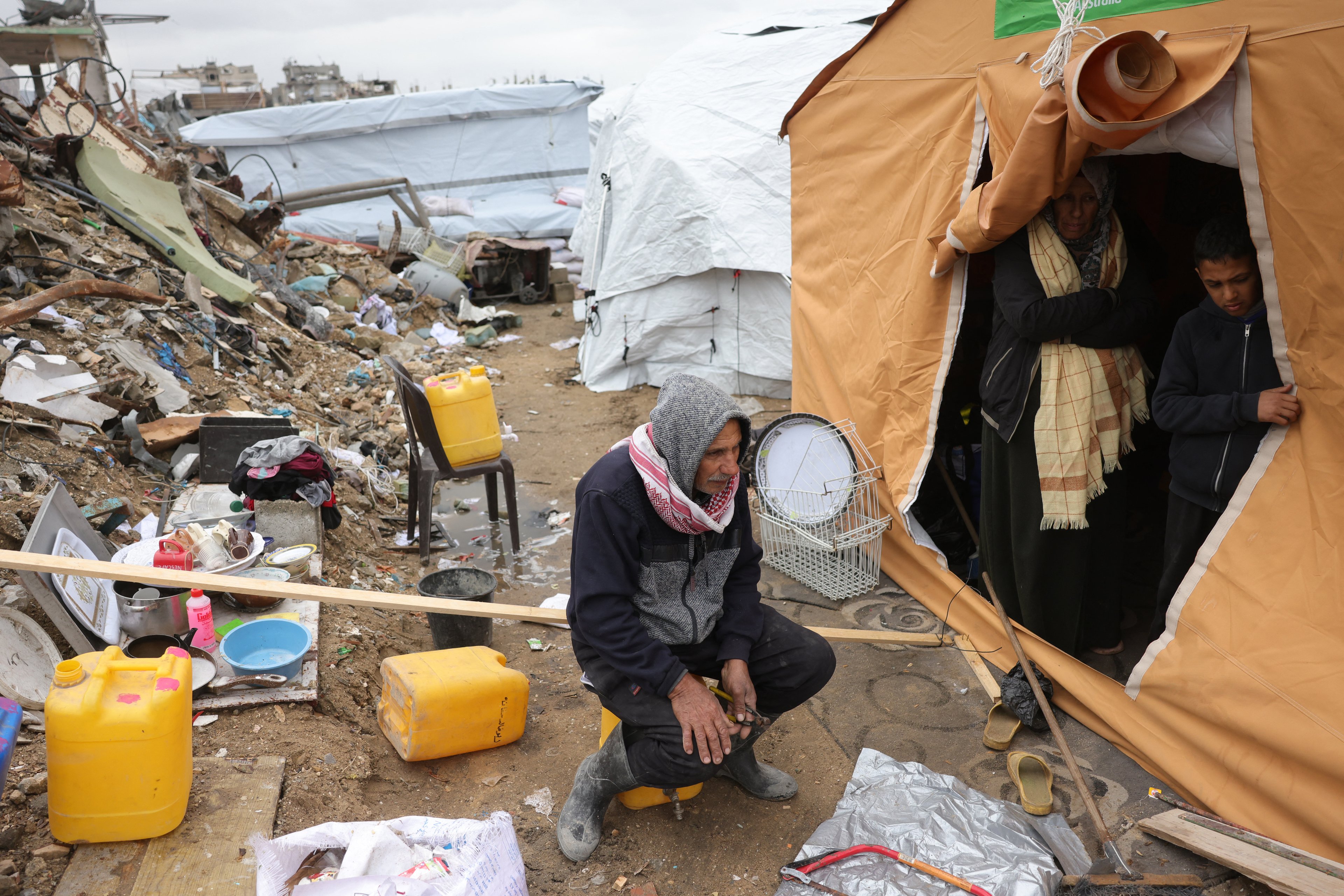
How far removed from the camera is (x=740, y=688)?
2701 mm

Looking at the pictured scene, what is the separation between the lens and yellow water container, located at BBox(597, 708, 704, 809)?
2.91 m

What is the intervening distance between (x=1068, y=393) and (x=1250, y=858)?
1590 mm

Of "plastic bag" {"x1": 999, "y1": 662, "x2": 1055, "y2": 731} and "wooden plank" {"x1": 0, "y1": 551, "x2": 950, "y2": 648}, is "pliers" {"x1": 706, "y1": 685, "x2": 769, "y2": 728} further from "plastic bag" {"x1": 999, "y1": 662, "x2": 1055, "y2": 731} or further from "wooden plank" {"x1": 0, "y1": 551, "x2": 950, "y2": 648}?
"plastic bag" {"x1": 999, "y1": 662, "x2": 1055, "y2": 731}

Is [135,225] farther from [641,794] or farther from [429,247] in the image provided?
[641,794]

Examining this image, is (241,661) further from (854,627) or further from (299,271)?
(299,271)

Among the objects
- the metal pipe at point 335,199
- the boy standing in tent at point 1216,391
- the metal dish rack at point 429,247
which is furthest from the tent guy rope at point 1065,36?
the metal pipe at point 335,199

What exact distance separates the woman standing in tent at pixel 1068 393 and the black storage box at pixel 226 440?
387 cm

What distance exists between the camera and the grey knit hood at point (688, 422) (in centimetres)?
238

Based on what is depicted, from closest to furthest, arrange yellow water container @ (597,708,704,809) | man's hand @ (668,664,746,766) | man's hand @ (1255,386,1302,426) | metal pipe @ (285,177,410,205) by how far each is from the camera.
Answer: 1. man's hand @ (668,664,746,766)
2. man's hand @ (1255,386,1302,426)
3. yellow water container @ (597,708,704,809)
4. metal pipe @ (285,177,410,205)

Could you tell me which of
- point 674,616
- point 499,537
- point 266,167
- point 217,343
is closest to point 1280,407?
point 674,616

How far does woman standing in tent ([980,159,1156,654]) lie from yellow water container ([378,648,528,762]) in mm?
2083

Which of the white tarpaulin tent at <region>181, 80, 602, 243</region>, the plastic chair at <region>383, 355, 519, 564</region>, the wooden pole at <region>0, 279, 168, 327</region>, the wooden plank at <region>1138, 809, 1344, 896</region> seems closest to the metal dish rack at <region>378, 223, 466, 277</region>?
the white tarpaulin tent at <region>181, 80, 602, 243</region>

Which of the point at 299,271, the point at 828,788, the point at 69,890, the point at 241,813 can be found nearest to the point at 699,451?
the point at 828,788

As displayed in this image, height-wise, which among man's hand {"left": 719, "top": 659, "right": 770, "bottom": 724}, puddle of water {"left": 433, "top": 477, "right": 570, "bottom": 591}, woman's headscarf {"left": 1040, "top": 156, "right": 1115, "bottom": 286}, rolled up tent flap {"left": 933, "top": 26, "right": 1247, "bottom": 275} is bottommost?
puddle of water {"left": 433, "top": 477, "right": 570, "bottom": 591}
